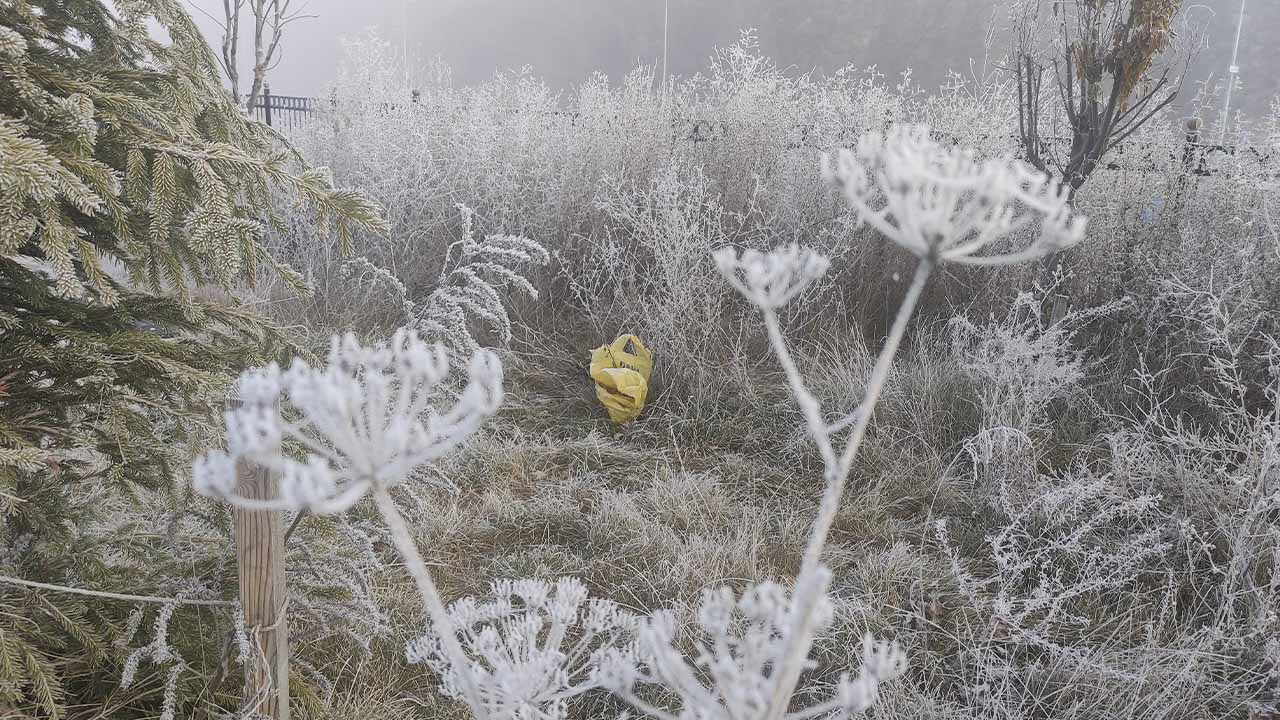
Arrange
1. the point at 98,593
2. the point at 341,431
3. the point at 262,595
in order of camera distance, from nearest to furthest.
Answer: the point at 341,431 → the point at 98,593 → the point at 262,595

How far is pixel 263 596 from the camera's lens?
1491mm

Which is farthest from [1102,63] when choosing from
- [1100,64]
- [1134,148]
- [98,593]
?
[98,593]

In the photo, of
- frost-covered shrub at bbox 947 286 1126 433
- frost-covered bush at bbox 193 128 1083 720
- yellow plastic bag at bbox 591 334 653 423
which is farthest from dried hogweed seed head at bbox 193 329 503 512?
yellow plastic bag at bbox 591 334 653 423

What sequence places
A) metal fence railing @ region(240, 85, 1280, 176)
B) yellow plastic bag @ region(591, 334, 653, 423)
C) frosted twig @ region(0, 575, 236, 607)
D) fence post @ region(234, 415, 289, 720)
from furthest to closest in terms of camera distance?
metal fence railing @ region(240, 85, 1280, 176)
yellow plastic bag @ region(591, 334, 653, 423)
fence post @ region(234, 415, 289, 720)
frosted twig @ region(0, 575, 236, 607)

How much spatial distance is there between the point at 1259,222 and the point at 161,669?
14.6 ft

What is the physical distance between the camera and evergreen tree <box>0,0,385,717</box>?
1334 millimetres

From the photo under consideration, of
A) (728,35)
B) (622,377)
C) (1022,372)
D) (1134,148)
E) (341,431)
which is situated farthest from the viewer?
(728,35)

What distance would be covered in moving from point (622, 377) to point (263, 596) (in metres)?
2.47

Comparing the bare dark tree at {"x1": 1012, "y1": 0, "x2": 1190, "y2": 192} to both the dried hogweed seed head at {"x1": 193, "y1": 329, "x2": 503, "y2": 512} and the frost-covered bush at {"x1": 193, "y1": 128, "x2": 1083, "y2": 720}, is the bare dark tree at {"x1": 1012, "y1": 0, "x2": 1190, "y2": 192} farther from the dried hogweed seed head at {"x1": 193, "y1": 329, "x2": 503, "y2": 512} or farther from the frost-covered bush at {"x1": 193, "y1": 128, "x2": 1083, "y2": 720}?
the dried hogweed seed head at {"x1": 193, "y1": 329, "x2": 503, "y2": 512}

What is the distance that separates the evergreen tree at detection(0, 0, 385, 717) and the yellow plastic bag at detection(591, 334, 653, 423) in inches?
85.8

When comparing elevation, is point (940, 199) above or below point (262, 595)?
above

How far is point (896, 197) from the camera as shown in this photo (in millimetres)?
479

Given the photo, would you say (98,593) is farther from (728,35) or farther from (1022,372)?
(728,35)

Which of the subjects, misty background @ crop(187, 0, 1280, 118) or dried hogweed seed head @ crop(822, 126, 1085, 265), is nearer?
dried hogweed seed head @ crop(822, 126, 1085, 265)
